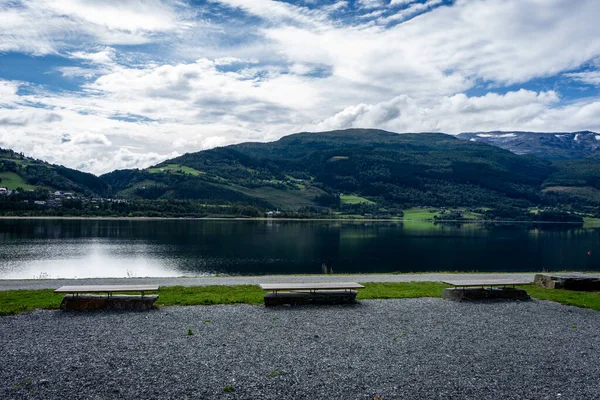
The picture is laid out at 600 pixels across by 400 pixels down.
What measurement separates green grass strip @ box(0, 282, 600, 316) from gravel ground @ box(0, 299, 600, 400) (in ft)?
3.41

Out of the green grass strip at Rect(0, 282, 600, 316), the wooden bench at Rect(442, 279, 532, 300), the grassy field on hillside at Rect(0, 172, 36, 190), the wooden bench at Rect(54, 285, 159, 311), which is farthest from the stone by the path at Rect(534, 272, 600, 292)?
the grassy field on hillside at Rect(0, 172, 36, 190)

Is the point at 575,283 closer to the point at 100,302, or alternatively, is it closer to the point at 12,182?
the point at 100,302

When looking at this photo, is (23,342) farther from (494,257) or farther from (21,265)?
(494,257)

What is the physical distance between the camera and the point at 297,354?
31.9ft

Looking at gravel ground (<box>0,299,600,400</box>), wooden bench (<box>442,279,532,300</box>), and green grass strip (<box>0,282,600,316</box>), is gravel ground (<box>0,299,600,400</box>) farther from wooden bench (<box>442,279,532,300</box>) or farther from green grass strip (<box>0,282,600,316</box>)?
wooden bench (<box>442,279,532,300</box>)

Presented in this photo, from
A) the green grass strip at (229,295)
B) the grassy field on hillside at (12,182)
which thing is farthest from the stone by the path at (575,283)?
the grassy field on hillside at (12,182)

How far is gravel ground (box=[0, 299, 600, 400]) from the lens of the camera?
7938mm

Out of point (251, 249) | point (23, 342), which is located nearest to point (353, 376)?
point (23, 342)

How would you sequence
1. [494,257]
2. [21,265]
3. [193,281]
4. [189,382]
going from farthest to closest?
[494,257]
[21,265]
[193,281]
[189,382]

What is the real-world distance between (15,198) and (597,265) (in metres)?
171

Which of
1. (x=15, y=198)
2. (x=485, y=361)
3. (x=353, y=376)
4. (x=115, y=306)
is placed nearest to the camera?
(x=353, y=376)

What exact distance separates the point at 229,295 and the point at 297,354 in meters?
7.33

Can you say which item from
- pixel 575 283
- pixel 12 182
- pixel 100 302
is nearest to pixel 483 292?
pixel 575 283

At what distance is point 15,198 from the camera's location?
515ft
